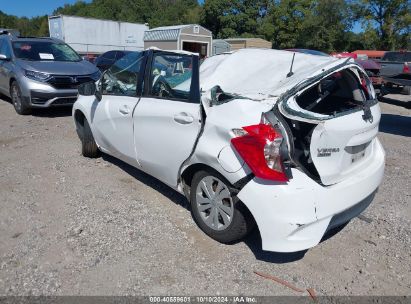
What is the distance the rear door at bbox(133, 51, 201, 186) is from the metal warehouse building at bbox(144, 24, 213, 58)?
23823mm

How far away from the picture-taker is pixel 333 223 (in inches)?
105

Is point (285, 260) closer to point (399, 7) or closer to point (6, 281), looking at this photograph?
point (6, 281)

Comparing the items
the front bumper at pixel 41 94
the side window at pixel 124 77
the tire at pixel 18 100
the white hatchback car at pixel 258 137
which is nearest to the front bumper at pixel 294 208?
the white hatchback car at pixel 258 137

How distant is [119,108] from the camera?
12.9ft

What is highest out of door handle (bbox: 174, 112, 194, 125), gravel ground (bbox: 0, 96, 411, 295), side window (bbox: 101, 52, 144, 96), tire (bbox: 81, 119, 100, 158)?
side window (bbox: 101, 52, 144, 96)

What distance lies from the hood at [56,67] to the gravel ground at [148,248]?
3739mm

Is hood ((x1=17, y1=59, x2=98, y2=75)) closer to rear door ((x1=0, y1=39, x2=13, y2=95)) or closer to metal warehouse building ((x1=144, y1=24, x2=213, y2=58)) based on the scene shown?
rear door ((x1=0, y1=39, x2=13, y2=95))

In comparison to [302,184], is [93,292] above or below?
below

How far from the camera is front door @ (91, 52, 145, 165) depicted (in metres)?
3.81

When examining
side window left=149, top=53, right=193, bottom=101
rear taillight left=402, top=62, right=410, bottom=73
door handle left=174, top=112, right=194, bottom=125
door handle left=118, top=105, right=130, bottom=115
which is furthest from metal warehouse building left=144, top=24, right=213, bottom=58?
door handle left=174, top=112, right=194, bottom=125

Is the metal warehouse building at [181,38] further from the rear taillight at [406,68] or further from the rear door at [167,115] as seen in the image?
the rear door at [167,115]

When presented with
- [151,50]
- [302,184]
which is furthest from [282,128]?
[151,50]

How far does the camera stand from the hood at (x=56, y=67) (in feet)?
24.9

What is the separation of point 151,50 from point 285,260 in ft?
8.14
